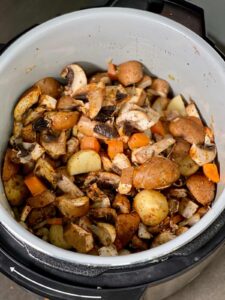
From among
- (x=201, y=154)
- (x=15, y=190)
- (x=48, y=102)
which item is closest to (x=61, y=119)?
(x=48, y=102)

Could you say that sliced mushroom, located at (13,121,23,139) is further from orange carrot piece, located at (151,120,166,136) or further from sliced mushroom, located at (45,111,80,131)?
orange carrot piece, located at (151,120,166,136)

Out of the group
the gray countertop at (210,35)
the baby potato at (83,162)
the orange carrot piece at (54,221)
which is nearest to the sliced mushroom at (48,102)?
the baby potato at (83,162)

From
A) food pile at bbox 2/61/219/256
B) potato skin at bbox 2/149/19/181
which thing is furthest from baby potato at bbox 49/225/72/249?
potato skin at bbox 2/149/19/181

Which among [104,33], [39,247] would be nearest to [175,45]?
[104,33]

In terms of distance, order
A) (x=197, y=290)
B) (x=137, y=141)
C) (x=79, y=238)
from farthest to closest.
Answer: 1. (x=197, y=290)
2. (x=137, y=141)
3. (x=79, y=238)

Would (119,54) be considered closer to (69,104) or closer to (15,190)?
(69,104)

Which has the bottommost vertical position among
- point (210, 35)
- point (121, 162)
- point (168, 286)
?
point (168, 286)
